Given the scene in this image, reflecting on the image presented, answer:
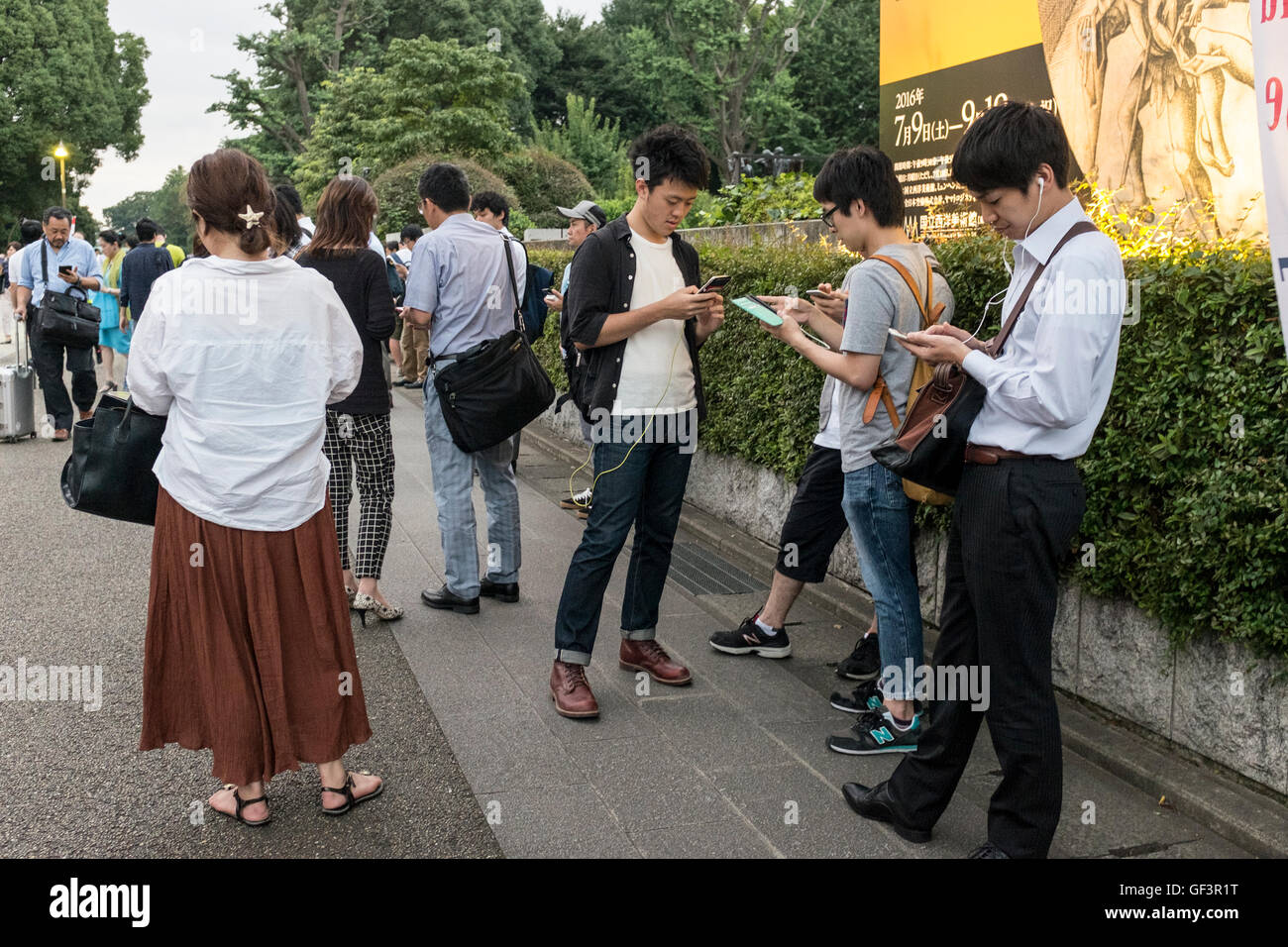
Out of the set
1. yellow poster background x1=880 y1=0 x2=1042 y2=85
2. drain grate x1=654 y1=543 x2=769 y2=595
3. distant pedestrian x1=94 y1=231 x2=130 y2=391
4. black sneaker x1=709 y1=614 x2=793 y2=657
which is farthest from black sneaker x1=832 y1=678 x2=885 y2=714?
distant pedestrian x1=94 y1=231 x2=130 y2=391

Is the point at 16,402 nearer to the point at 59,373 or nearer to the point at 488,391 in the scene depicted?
the point at 59,373

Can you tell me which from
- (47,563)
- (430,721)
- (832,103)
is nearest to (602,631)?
(430,721)

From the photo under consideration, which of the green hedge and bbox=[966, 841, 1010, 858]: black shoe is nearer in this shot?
bbox=[966, 841, 1010, 858]: black shoe

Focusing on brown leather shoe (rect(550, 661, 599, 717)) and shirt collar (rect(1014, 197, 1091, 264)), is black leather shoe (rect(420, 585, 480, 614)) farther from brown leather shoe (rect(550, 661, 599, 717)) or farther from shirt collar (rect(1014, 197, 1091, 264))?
shirt collar (rect(1014, 197, 1091, 264))

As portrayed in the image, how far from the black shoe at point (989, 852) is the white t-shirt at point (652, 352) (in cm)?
195

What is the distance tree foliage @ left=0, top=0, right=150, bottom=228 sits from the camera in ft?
152

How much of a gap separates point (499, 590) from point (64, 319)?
6.43 m

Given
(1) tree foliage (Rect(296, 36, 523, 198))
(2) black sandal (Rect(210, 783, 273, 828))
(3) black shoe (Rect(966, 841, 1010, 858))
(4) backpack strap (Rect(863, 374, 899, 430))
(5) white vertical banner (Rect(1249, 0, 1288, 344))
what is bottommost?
(2) black sandal (Rect(210, 783, 273, 828))

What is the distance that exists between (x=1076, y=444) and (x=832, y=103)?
46.9 meters

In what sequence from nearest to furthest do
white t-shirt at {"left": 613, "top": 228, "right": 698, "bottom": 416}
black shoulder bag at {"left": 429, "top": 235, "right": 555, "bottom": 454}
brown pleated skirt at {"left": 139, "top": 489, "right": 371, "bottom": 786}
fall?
1. brown pleated skirt at {"left": 139, "top": 489, "right": 371, "bottom": 786}
2. white t-shirt at {"left": 613, "top": 228, "right": 698, "bottom": 416}
3. black shoulder bag at {"left": 429, "top": 235, "right": 555, "bottom": 454}

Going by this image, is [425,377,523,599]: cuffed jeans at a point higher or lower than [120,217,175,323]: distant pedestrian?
lower

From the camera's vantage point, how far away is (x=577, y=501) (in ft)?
26.9

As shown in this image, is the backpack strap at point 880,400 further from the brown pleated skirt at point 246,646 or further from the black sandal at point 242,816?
the black sandal at point 242,816
